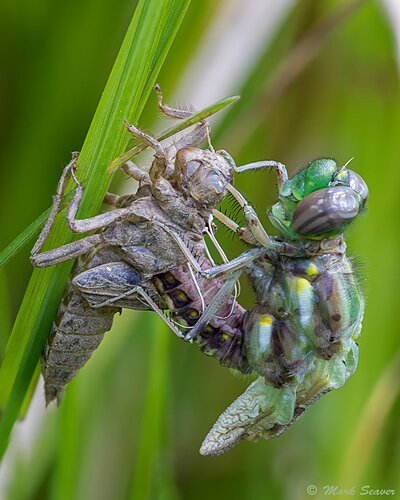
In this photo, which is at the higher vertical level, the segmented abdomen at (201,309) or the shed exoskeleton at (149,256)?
the shed exoskeleton at (149,256)

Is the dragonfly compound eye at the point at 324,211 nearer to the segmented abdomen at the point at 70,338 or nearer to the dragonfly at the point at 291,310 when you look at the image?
the dragonfly at the point at 291,310

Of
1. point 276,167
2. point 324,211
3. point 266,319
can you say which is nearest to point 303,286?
point 266,319

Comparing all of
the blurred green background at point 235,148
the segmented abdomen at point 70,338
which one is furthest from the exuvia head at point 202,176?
the blurred green background at point 235,148

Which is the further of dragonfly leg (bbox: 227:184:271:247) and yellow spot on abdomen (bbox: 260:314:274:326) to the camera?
yellow spot on abdomen (bbox: 260:314:274:326)

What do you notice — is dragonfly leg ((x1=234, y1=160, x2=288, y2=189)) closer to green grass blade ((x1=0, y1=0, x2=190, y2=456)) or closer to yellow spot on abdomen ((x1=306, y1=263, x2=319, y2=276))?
yellow spot on abdomen ((x1=306, y1=263, x2=319, y2=276))

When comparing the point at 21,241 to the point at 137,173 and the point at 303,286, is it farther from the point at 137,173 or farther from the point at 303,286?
the point at 303,286

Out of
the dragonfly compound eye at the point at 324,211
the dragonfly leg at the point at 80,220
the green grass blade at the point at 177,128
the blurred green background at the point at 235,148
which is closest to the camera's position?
the green grass blade at the point at 177,128

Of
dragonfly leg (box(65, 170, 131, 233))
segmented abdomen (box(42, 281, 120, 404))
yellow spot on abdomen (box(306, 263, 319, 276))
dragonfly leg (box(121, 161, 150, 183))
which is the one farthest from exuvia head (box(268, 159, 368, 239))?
segmented abdomen (box(42, 281, 120, 404))
